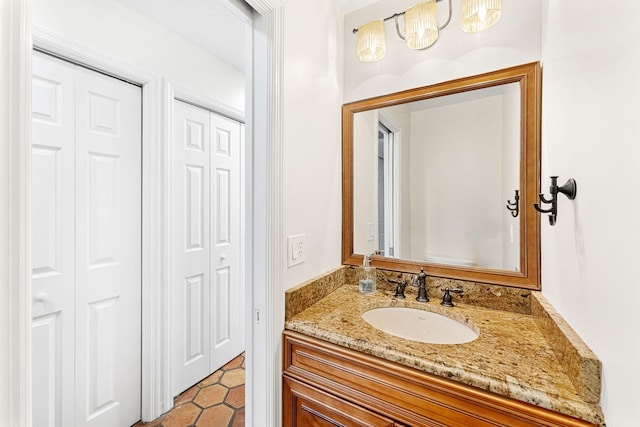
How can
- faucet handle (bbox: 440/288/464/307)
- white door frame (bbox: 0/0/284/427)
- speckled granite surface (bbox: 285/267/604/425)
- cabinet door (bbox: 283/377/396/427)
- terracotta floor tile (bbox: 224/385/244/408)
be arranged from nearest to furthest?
white door frame (bbox: 0/0/284/427) → speckled granite surface (bbox: 285/267/604/425) → cabinet door (bbox: 283/377/396/427) → faucet handle (bbox: 440/288/464/307) → terracotta floor tile (bbox: 224/385/244/408)

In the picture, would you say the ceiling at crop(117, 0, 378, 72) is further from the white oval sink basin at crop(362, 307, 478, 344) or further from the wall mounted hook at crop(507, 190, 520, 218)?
the white oval sink basin at crop(362, 307, 478, 344)

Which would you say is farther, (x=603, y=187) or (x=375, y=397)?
(x=375, y=397)

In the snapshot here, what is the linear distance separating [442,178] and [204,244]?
1.65 meters

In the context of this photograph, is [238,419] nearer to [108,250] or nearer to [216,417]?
[216,417]

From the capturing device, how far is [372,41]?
1.41 meters

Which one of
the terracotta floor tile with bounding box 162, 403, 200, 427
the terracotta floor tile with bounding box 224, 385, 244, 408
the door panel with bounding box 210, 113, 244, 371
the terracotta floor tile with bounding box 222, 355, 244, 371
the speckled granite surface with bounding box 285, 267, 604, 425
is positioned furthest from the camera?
the terracotta floor tile with bounding box 222, 355, 244, 371

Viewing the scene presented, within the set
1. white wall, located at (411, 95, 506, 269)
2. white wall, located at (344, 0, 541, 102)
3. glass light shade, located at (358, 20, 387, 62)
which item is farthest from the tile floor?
glass light shade, located at (358, 20, 387, 62)

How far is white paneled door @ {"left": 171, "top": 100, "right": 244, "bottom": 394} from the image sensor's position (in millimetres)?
1884

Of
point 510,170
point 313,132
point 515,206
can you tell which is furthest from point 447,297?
point 313,132

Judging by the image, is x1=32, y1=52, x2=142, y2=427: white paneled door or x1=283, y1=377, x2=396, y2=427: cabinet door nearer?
Result: x1=283, y1=377, x2=396, y2=427: cabinet door

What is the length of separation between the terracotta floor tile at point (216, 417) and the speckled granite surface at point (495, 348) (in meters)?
1.12

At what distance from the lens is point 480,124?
4.16 ft

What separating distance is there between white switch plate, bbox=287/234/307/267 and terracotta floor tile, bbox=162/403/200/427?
4.41 ft

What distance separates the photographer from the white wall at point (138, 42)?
130 centimetres
